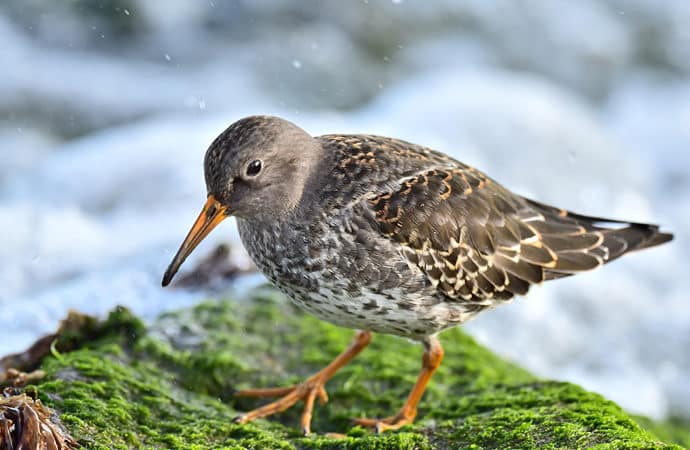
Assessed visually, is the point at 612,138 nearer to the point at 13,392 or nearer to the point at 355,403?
the point at 355,403

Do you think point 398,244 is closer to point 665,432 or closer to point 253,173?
point 253,173

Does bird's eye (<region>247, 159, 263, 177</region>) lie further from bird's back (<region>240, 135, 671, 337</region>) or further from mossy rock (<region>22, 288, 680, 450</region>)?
mossy rock (<region>22, 288, 680, 450</region>)

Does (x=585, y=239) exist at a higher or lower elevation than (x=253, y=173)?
higher

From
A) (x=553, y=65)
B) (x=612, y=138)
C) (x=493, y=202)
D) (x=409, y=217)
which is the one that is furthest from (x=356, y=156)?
(x=553, y=65)

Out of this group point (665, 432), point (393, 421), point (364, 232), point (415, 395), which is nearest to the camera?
point (364, 232)

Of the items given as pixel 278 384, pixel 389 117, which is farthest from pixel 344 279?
pixel 389 117

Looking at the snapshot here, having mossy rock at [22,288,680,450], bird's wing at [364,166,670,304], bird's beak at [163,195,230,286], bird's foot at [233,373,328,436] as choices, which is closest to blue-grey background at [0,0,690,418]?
mossy rock at [22,288,680,450]
